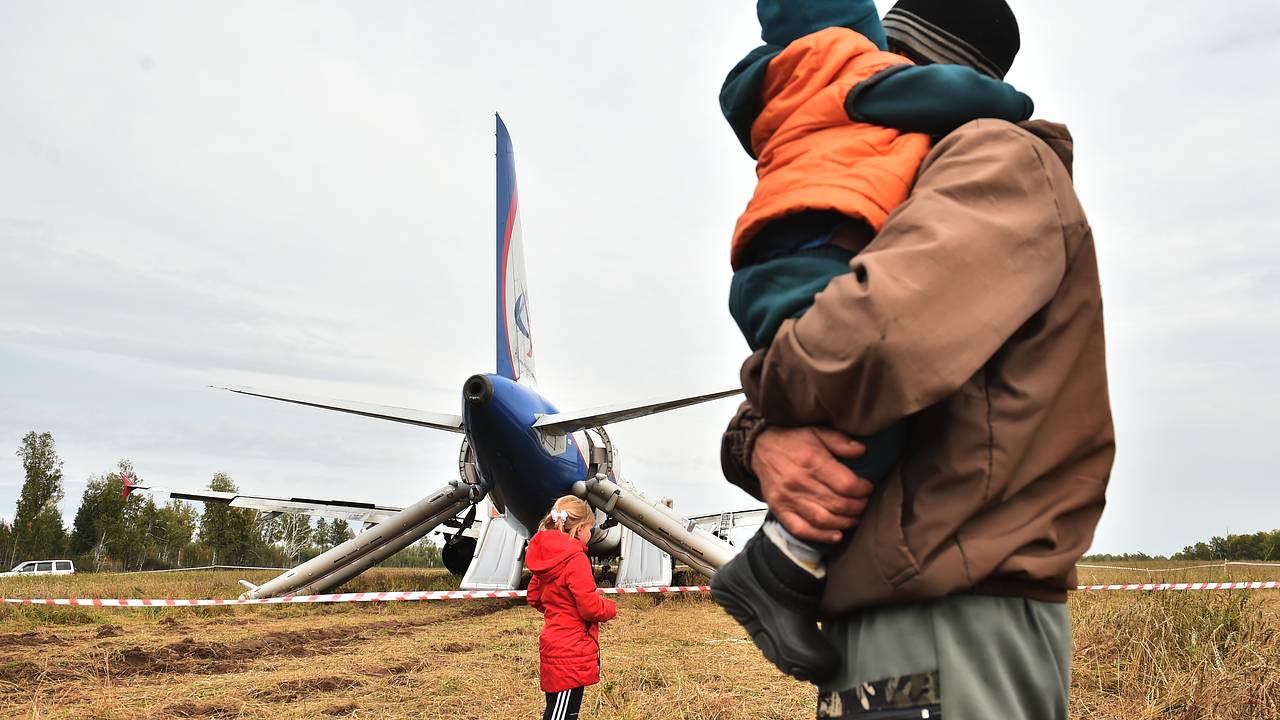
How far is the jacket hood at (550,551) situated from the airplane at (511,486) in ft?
14.9

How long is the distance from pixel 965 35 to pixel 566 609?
3504 millimetres

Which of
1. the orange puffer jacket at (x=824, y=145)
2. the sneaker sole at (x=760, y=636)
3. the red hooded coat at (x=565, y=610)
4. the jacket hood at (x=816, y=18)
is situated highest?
the jacket hood at (x=816, y=18)

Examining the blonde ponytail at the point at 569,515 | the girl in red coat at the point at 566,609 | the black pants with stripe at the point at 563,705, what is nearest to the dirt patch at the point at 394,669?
the girl in red coat at the point at 566,609

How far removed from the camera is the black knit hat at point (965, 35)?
4.57 ft

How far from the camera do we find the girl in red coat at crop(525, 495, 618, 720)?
12.9ft

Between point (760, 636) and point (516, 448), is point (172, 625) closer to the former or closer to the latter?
point (516, 448)

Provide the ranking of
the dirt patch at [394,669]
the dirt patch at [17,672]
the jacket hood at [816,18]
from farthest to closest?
the dirt patch at [394,669]
the dirt patch at [17,672]
the jacket hood at [816,18]

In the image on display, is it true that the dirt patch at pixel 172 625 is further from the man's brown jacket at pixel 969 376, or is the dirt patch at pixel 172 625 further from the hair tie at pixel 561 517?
the man's brown jacket at pixel 969 376

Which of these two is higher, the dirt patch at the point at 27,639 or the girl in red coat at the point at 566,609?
the girl in red coat at the point at 566,609

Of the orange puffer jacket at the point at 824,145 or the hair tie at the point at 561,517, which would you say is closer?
the orange puffer jacket at the point at 824,145

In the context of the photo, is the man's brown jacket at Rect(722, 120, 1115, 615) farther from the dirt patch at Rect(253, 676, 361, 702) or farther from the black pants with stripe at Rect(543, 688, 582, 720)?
the dirt patch at Rect(253, 676, 361, 702)

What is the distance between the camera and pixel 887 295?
0.93 metres

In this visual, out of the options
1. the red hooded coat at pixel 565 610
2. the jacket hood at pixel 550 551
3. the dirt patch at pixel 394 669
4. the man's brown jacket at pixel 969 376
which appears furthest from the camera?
the dirt patch at pixel 394 669

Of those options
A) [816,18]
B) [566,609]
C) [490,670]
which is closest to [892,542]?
[816,18]
